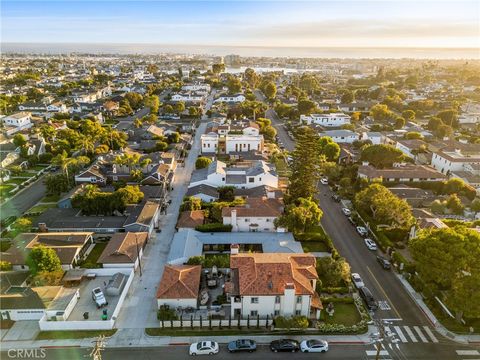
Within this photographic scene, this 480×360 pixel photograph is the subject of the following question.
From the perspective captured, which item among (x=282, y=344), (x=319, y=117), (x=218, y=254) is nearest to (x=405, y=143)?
(x=319, y=117)

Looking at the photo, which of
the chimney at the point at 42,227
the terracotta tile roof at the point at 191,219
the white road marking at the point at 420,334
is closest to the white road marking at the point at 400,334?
the white road marking at the point at 420,334

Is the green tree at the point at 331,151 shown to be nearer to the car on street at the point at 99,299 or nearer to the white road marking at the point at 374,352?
the white road marking at the point at 374,352

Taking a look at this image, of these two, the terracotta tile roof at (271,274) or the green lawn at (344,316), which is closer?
the terracotta tile roof at (271,274)

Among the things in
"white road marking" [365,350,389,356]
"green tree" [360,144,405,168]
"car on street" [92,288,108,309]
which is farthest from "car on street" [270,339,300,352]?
"green tree" [360,144,405,168]

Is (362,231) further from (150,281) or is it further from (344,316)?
(150,281)

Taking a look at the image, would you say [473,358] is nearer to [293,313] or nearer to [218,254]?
[293,313]

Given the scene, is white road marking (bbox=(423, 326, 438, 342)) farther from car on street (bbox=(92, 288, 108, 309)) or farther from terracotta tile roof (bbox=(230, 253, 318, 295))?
car on street (bbox=(92, 288, 108, 309))

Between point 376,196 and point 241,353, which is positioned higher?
point 376,196
